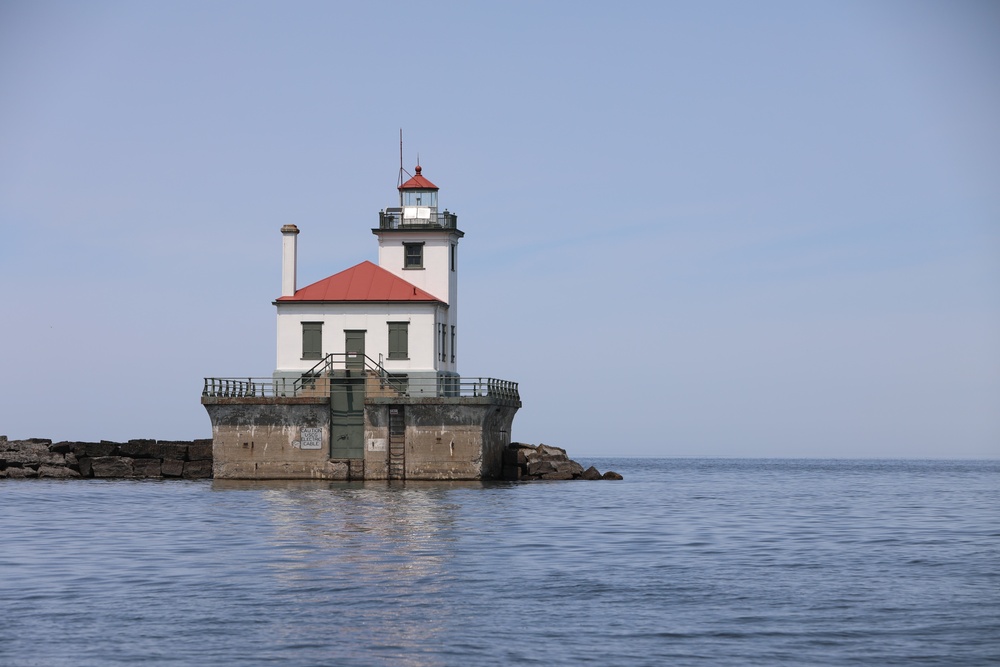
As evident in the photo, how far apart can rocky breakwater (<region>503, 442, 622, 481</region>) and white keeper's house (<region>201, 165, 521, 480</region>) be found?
891mm

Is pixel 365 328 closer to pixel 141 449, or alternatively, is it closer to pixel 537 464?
pixel 537 464

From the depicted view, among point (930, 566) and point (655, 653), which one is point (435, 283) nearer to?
point (930, 566)

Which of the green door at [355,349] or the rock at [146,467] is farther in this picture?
the rock at [146,467]

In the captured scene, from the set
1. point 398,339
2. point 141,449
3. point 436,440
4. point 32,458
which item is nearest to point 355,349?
point 398,339

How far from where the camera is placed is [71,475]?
54.5 meters

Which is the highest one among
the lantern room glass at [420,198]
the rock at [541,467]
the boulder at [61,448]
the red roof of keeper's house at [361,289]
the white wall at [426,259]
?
the lantern room glass at [420,198]

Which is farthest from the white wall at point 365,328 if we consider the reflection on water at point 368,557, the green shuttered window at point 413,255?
the reflection on water at point 368,557

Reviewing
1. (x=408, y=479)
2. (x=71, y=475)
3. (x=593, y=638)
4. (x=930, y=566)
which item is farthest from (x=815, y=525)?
(x=71, y=475)

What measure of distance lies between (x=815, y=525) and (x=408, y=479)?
15.7 meters

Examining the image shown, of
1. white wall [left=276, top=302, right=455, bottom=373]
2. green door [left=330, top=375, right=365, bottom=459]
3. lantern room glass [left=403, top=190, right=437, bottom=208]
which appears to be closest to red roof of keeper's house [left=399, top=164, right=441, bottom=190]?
lantern room glass [left=403, top=190, right=437, bottom=208]

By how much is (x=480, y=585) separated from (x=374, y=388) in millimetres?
25824

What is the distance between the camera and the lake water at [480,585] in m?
15.5

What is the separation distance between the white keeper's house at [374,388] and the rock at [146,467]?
28.5ft

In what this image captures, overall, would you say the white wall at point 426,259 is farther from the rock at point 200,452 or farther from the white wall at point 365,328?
the rock at point 200,452
